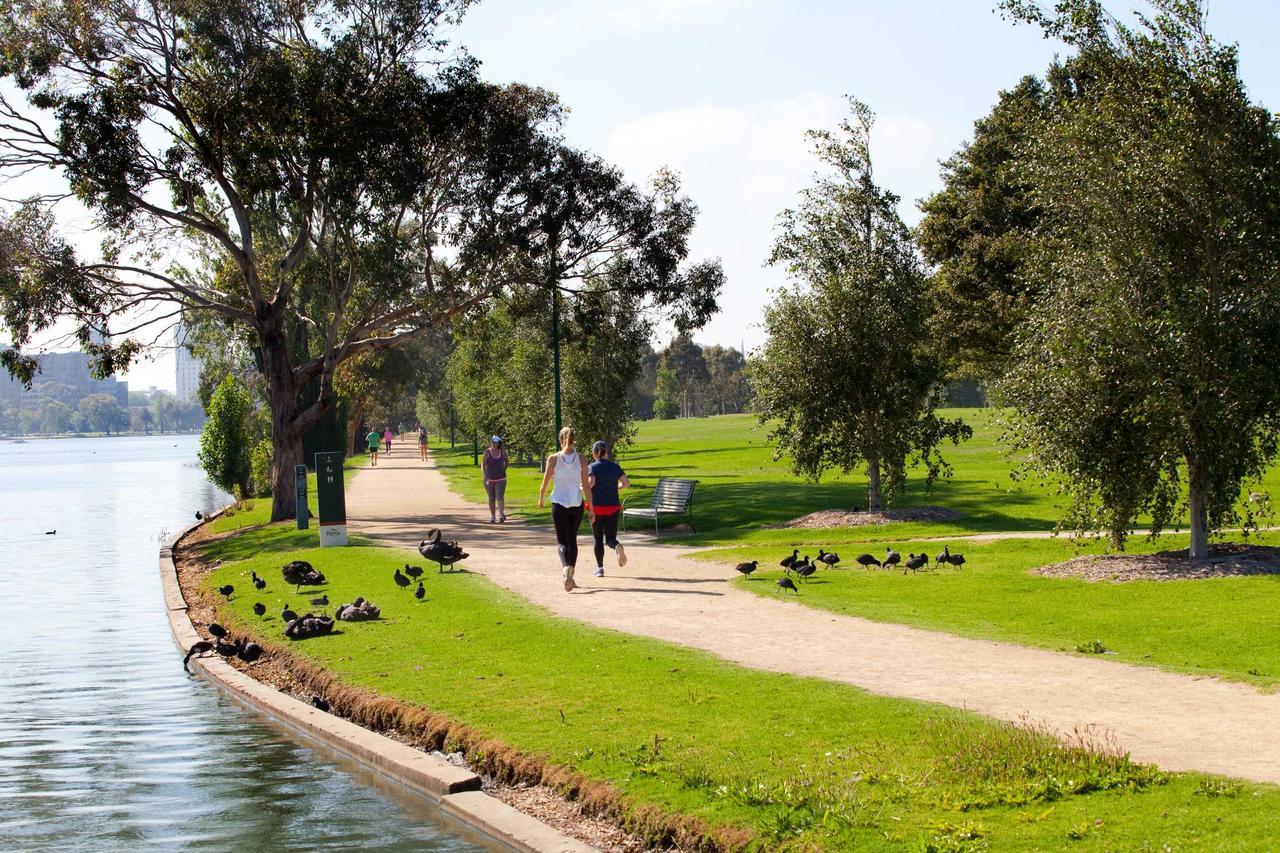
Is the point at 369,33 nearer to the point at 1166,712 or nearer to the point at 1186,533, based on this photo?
the point at 1186,533

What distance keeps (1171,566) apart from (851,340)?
10.2 m

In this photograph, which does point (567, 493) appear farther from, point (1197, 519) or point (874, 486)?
point (874, 486)

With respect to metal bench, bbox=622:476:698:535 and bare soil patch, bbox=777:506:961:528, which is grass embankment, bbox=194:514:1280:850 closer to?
metal bench, bbox=622:476:698:535

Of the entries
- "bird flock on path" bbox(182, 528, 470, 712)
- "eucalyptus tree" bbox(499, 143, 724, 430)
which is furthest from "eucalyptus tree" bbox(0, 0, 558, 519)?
"bird flock on path" bbox(182, 528, 470, 712)

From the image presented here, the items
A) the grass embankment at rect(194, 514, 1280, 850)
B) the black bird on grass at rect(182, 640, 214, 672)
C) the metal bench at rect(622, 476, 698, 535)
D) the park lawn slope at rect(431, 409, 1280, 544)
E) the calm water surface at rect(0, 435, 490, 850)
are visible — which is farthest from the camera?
the metal bench at rect(622, 476, 698, 535)

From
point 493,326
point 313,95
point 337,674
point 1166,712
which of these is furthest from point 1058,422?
point 493,326

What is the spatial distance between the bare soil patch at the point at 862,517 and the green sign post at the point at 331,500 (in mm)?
8668

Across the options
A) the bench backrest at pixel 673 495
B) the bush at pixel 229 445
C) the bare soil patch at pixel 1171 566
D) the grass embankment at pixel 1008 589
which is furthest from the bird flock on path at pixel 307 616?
the bush at pixel 229 445

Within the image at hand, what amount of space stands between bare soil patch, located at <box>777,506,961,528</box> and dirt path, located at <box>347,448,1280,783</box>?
654 cm

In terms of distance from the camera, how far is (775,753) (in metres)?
7.57

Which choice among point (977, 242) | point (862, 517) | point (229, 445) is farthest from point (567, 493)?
point (229, 445)

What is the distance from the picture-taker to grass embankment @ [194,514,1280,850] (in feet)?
19.9

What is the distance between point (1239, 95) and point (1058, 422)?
4649mm

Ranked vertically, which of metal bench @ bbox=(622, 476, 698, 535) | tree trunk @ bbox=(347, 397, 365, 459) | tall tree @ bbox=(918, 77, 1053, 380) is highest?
tall tree @ bbox=(918, 77, 1053, 380)
